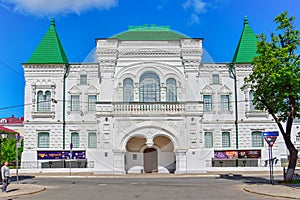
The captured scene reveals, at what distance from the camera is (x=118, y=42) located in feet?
104

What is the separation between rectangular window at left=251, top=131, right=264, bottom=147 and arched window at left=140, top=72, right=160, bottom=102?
1151 centimetres

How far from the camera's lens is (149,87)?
32250 millimetres

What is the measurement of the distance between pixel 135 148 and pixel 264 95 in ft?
42.1

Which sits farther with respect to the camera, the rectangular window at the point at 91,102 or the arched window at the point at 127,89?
the rectangular window at the point at 91,102

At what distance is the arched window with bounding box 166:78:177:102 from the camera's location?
31.8 metres

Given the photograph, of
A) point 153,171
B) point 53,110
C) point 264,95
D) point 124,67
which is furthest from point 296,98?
point 53,110

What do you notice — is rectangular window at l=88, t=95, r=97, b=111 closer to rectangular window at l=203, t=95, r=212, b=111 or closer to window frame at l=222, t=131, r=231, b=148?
rectangular window at l=203, t=95, r=212, b=111

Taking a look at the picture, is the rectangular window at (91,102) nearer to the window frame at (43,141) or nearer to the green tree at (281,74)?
the window frame at (43,141)

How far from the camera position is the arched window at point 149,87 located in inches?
1233

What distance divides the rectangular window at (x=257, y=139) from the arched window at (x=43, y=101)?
814 inches

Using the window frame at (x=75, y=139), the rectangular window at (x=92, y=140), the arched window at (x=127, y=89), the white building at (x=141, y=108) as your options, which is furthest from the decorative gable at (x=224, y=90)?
the window frame at (x=75, y=139)

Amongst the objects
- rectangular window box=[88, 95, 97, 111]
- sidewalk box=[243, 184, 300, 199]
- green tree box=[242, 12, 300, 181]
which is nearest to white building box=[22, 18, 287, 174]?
rectangular window box=[88, 95, 97, 111]

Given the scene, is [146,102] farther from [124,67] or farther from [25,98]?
[25,98]

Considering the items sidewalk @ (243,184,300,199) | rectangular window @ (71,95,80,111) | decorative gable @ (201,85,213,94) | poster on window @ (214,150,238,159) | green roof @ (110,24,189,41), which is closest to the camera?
sidewalk @ (243,184,300,199)
